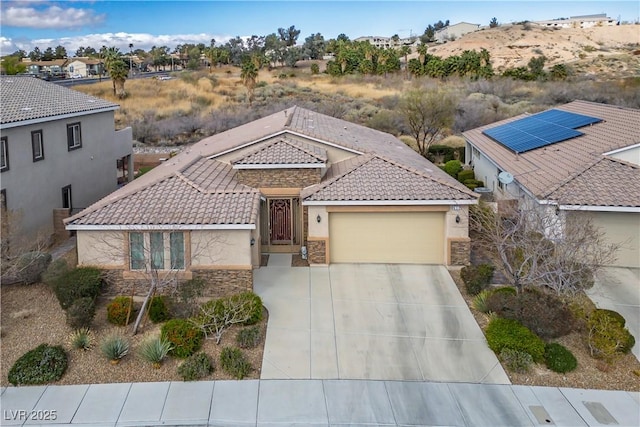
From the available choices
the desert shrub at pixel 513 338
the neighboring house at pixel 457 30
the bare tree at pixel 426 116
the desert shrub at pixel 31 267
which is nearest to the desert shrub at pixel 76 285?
the desert shrub at pixel 31 267

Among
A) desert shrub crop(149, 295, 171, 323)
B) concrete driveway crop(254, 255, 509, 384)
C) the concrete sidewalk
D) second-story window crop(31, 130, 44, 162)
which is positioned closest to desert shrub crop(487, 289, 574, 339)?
concrete driveway crop(254, 255, 509, 384)

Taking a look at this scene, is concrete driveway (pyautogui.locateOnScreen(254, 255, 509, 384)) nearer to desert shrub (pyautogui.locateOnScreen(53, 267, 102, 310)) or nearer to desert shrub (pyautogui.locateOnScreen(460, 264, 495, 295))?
desert shrub (pyautogui.locateOnScreen(460, 264, 495, 295))

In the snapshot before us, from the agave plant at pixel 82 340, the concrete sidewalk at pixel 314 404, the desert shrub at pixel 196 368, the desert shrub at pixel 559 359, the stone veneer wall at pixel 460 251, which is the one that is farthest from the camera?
the stone veneer wall at pixel 460 251

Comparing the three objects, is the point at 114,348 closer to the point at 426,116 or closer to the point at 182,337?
the point at 182,337

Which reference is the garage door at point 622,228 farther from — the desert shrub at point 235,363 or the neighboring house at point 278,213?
the desert shrub at point 235,363

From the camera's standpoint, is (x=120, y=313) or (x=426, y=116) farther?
(x=426, y=116)

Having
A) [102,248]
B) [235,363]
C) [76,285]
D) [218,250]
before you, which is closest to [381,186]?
[218,250]
